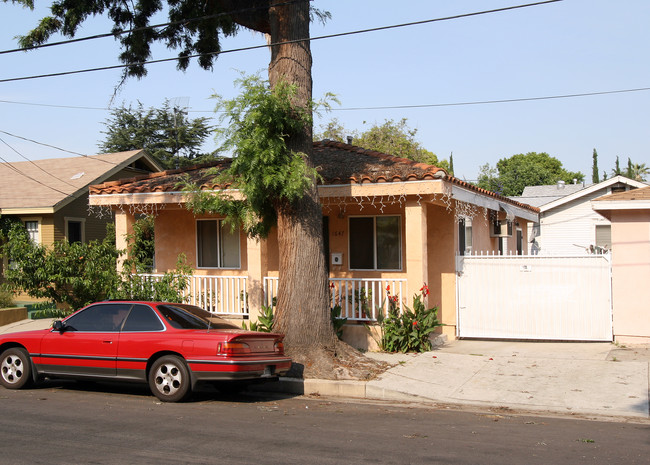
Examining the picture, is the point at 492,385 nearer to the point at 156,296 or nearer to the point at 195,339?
the point at 195,339

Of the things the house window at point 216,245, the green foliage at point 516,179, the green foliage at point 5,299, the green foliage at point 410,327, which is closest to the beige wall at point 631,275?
the green foliage at point 410,327

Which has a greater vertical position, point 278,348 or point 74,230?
point 74,230

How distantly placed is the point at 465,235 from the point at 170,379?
994 cm

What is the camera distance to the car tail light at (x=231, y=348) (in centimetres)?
888

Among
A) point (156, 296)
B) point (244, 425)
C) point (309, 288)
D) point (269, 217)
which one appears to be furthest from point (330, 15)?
point (244, 425)

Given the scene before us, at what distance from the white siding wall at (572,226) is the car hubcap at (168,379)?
22.1 metres

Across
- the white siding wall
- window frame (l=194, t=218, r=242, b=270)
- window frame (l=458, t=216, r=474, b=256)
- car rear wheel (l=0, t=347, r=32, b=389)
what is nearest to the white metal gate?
window frame (l=458, t=216, r=474, b=256)

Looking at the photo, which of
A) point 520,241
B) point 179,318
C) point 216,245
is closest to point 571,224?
point 520,241

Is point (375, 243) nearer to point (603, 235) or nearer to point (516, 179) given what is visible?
point (603, 235)

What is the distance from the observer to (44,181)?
22.6 metres

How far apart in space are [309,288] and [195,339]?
269 centimetres

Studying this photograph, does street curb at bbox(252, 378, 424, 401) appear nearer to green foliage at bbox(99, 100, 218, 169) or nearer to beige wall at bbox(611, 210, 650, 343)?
beige wall at bbox(611, 210, 650, 343)

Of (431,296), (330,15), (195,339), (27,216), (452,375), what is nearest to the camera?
(195,339)

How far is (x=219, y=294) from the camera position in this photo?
15.3 m
